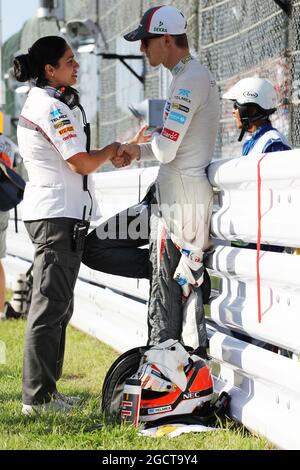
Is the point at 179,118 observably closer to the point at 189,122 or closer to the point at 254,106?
the point at 189,122

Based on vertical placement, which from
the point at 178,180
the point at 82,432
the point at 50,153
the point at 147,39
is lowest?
the point at 82,432

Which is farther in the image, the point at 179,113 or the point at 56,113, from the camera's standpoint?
the point at 56,113

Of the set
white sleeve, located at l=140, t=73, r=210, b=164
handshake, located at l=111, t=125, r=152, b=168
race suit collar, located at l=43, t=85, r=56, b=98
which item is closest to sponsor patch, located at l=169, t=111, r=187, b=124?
white sleeve, located at l=140, t=73, r=210, b=164

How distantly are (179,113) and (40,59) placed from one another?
93cm

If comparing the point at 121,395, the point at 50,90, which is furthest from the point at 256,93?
the point at 121,395

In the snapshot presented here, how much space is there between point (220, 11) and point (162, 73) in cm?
156

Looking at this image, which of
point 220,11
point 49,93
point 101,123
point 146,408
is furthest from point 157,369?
point 101,123

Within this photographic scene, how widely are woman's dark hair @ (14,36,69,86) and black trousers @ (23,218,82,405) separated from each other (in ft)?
2.64

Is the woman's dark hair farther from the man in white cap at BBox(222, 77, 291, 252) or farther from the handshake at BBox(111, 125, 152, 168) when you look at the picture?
the man in white cap at BBox(222, 77, 291, 252)

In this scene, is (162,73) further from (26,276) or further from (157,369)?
(157,369)

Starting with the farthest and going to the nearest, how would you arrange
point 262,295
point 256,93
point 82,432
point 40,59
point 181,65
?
point 256,93
point 40,59
point 181,65
point 262,295
point 82,432

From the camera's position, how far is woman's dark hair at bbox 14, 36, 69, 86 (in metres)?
5.45

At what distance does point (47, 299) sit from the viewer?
17.6ft

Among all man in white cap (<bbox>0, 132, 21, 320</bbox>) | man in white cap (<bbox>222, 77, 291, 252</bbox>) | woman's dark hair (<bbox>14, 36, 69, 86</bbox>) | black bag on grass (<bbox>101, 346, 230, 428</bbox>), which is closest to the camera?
black bag on grass (<bbox>101, 346, 230, 428</bbox>)
